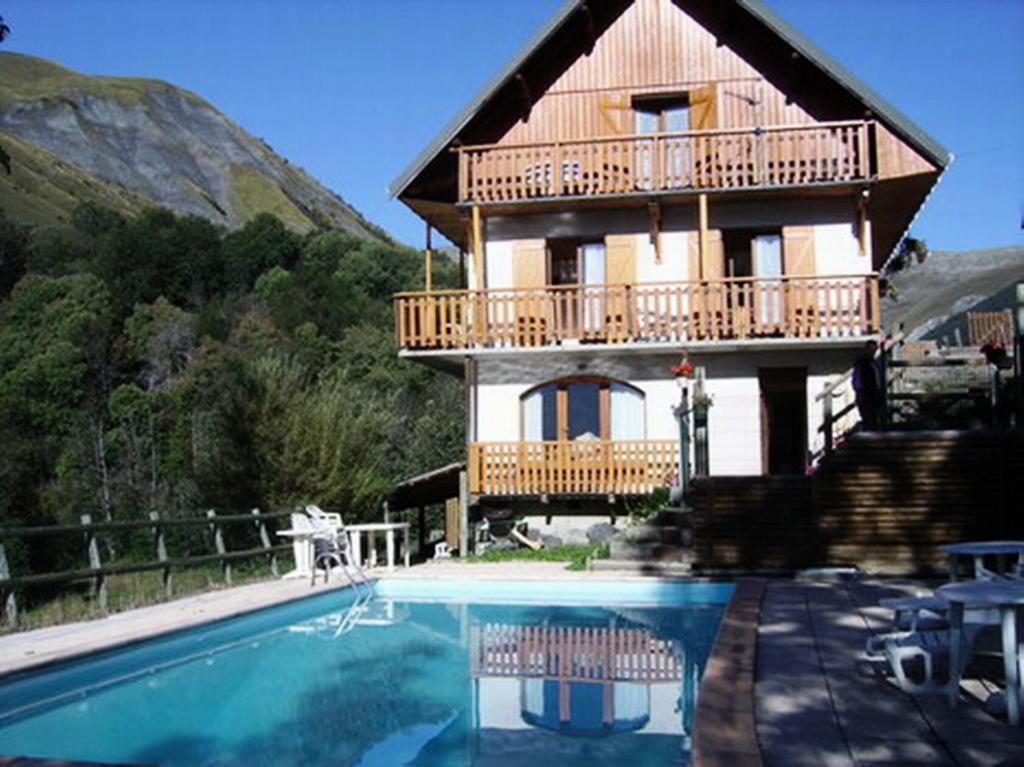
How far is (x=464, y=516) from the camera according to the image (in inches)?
734

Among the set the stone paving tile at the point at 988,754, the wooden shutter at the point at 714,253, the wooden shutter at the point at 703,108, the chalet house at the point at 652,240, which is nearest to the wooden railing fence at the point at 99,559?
the chalet house at the point at 652,240

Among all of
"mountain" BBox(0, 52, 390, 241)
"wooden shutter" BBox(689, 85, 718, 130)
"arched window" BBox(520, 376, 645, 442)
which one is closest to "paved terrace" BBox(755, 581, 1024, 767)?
"arched window" BBox(520, 376, 645, 442)

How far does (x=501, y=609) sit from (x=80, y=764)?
7777 millimetres

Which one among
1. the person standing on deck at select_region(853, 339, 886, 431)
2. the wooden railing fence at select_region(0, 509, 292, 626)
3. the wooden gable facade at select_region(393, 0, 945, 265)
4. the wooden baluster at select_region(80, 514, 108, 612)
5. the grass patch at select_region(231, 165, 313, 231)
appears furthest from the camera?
the grass patch at select_region(231, 165, 313, 231)

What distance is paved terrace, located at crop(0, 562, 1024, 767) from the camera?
512cm

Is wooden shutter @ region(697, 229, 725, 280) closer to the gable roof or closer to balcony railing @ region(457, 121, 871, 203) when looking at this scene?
balcony railing @ region(457, 121, 871, 203)

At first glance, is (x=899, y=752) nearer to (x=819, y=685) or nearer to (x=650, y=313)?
(x=819, y=685)

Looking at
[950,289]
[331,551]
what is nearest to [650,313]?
[331,551]

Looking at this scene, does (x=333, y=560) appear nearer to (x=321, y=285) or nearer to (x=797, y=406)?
(x=797, y=406)

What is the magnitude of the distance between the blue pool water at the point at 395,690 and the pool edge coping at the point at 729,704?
0.46 m

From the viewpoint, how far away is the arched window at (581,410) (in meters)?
19.8

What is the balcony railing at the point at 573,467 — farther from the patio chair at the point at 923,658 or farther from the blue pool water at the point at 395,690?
the patio chair at the point at 923,658

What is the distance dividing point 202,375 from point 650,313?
26.7 meters

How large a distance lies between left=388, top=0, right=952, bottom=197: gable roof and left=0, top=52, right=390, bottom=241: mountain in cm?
8846
